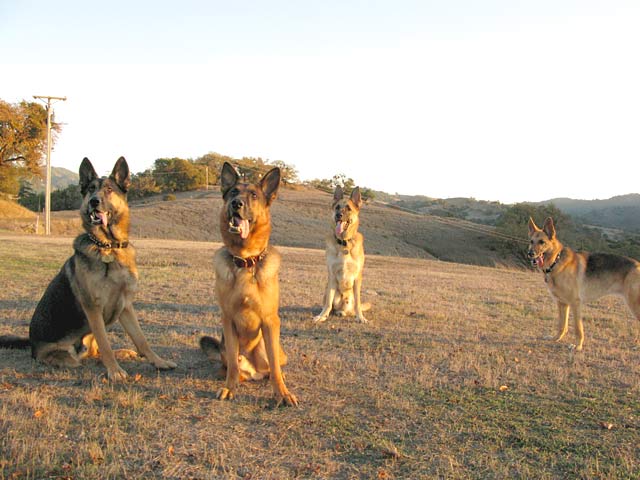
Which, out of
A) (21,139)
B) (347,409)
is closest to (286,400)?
(347,409)

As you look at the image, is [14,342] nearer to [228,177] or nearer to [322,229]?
[228,177]

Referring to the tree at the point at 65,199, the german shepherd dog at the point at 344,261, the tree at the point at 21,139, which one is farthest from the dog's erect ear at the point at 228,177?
the tree at the point at 65,199

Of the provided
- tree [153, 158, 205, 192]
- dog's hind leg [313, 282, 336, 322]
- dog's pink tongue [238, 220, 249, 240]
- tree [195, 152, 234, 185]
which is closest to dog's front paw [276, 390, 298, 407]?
dog's pink tongue [238, 220, 249, 240]

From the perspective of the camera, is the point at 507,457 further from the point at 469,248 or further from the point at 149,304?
the point at 469,248

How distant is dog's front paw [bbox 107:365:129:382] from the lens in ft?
16.7

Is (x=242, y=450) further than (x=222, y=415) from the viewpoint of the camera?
No

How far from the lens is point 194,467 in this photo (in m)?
3.39

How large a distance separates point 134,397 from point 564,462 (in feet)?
12.3

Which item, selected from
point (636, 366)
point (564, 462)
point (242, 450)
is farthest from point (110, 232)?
point (636, 366)

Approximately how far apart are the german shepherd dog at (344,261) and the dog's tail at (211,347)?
3123mm

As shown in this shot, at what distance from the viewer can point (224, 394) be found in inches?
186

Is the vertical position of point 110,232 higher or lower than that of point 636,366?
higher

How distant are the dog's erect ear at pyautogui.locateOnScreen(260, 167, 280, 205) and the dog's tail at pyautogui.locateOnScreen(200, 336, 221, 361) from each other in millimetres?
1912

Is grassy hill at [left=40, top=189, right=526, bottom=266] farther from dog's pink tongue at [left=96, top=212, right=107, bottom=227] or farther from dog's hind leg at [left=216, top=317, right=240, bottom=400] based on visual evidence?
dog's hind leg at [left=216, top=317, right=240, bottom=400]
